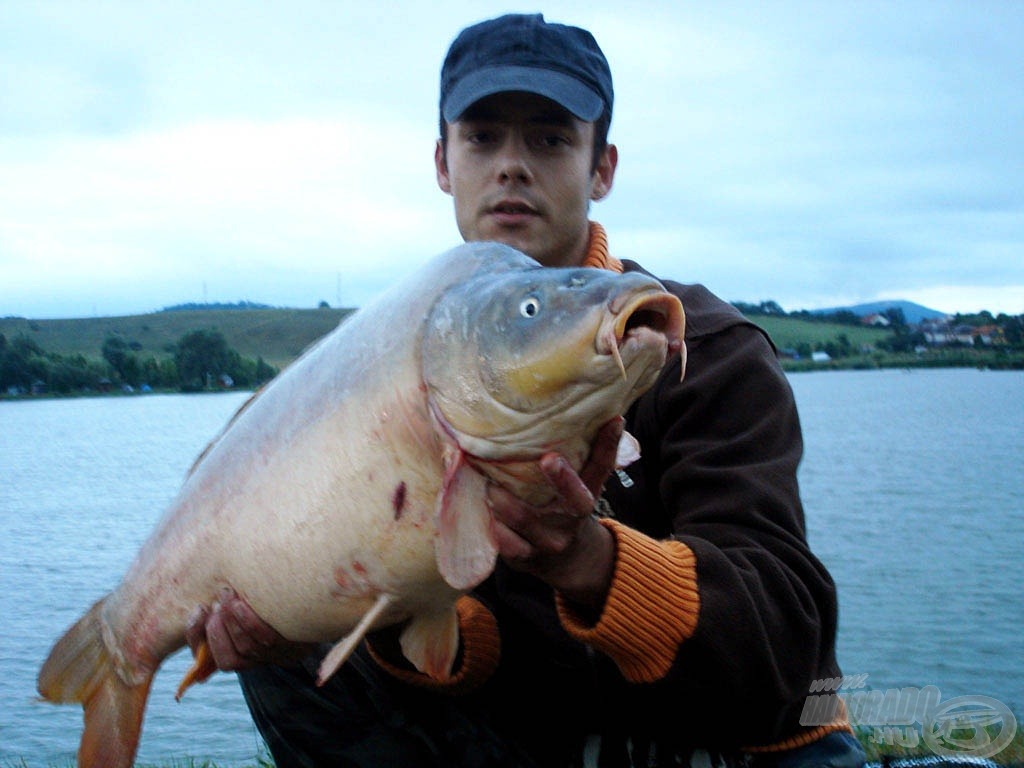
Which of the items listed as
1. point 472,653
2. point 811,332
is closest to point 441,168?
point 472,653

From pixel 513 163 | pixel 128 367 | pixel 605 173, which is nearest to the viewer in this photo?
pixel 513 163

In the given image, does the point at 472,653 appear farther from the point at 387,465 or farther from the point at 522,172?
the point at 522,172

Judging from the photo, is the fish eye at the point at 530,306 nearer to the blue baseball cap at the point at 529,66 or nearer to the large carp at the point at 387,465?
the large carp at the point at 387,465

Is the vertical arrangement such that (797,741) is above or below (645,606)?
below

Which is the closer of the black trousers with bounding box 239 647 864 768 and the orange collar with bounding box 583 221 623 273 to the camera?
the black trousers with bounding box 239 647 864 768

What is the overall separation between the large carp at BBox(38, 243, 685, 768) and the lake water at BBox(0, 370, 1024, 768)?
271cm

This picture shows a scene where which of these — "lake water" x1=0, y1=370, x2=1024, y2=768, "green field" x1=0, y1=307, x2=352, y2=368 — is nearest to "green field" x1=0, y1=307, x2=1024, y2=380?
"green field" x1=0, y1=307, x2=352, y2=368

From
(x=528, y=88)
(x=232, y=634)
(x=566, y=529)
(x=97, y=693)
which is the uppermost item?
(x=528, y=88)

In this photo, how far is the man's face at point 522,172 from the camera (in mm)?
3012

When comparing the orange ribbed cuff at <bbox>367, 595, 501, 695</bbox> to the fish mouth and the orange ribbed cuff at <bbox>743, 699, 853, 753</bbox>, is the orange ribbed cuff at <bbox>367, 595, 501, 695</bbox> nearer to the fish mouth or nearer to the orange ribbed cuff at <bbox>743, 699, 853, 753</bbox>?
the orange ribbed cuff at <bbox>743, 699, 853, 753</bbox>

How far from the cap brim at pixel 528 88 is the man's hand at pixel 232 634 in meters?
1.46

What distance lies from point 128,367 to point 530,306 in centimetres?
4817

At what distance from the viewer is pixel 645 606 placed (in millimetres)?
2270

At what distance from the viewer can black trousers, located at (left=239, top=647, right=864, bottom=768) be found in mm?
2996
